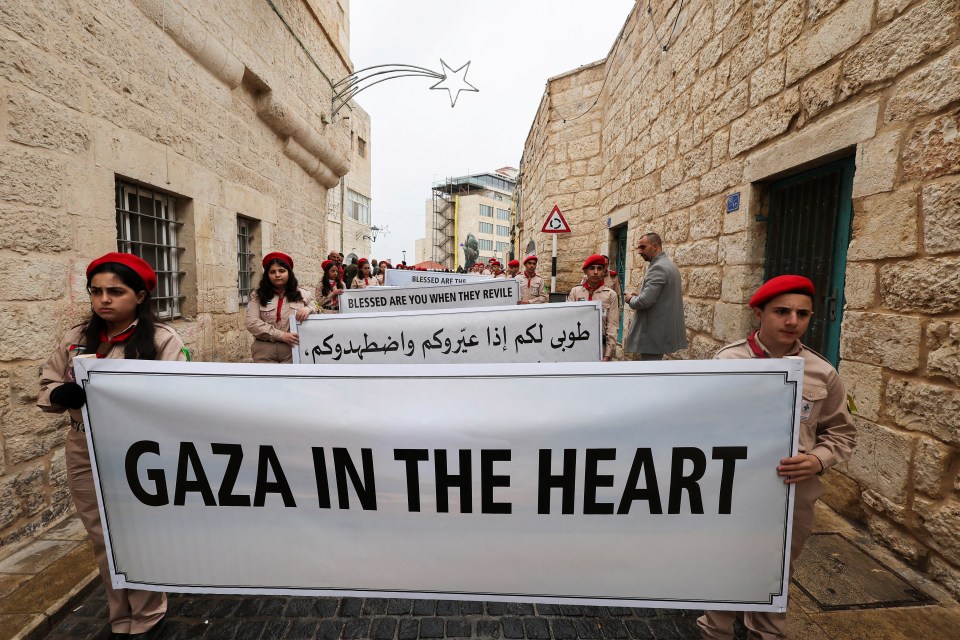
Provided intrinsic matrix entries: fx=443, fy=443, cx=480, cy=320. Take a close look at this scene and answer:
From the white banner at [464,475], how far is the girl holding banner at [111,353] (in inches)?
6.7

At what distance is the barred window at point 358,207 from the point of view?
→ 2617cm

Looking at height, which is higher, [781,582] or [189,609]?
[781,582]

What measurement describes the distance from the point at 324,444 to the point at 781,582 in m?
1.82

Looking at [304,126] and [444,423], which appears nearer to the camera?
[444,423]

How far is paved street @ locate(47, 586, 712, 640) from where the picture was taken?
1997 mm

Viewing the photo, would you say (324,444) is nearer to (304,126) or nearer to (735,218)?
(735,218)

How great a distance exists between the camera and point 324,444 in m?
1.74

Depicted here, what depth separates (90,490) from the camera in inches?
75.6

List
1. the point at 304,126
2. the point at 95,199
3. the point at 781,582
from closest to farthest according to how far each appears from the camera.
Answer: the point at 781,582 < the point at 95,199 < the point at 304,126

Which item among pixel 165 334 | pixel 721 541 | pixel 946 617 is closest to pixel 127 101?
pixel 165 334

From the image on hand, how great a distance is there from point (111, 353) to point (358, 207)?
27256 millimetres

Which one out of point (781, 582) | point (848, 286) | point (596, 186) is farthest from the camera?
point (596, 186)

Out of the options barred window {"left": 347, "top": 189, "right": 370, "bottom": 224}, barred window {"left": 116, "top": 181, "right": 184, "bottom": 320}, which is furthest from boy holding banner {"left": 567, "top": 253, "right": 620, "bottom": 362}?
barred window {"left": 347, "top": 189, "right": 370, "bottom": 224}

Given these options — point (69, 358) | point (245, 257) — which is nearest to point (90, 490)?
point (69, 358)
